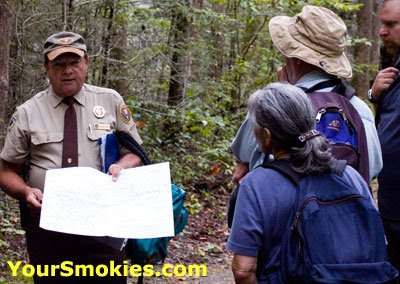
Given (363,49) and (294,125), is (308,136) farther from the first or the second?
(363,49)

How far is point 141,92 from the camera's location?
32.7ft

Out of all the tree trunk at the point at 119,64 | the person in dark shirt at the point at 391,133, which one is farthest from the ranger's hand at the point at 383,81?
the tree trunk at the point at 119,64

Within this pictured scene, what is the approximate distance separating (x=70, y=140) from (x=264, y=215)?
1661mm

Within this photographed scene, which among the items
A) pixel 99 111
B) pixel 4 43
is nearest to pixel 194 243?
pixel 4 43

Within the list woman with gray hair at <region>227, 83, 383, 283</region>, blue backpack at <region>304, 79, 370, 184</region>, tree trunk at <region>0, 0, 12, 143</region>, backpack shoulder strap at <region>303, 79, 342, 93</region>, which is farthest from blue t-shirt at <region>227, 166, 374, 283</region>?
tree trunk at <region>0, 0, 12, 143</region>

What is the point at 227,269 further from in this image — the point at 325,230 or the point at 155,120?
the point at 325,230

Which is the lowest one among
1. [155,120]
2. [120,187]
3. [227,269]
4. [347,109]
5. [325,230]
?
[227,269]

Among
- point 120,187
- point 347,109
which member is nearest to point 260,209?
point 347,109

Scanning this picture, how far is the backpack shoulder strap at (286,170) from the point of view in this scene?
2.65 metres

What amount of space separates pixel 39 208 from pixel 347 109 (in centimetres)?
192

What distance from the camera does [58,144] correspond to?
12.3 ft

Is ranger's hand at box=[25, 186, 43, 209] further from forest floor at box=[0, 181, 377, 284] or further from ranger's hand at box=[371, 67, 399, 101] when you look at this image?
ranger's hand at box=[371, 67, 399, 101]

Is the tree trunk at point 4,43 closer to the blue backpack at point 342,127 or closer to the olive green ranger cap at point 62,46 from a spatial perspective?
the olive green ranger cap at point 62,46

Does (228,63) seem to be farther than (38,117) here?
Yes
